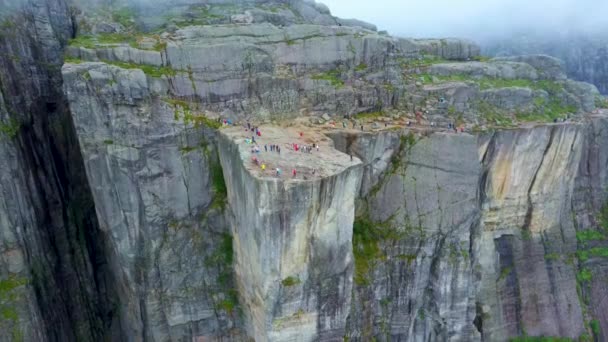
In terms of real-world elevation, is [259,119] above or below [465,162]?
above

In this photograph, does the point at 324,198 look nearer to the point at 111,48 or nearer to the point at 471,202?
the point at 471,202

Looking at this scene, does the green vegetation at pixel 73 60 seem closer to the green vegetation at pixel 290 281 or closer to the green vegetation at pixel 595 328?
the green vegetation at pixel 290 281

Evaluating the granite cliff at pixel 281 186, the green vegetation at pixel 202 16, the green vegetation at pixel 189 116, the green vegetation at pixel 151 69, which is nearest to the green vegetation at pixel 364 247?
the granite cliff at pixel 281 186

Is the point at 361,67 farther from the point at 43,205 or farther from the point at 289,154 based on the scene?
the point at 43,205

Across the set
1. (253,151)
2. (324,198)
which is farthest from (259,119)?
(324,198)

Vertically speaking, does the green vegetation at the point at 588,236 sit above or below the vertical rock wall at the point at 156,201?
below

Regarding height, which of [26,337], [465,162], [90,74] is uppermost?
[90,74]
